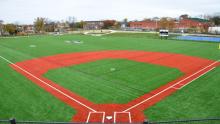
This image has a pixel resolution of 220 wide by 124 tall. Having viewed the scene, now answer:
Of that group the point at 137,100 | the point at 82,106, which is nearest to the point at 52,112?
the point at 82,106

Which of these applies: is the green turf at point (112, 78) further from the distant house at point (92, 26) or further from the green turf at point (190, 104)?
the distant house at point (92, 26)

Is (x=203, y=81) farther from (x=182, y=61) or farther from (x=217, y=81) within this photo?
(x=182, y=61)

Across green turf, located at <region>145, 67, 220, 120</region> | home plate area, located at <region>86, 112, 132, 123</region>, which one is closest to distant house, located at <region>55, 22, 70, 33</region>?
green turf, located at <region>145, 67, 220, 120</region>

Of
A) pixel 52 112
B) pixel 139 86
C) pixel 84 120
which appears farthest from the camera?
pixel 139 86

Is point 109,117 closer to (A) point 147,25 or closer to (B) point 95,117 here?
(B) point 95,117

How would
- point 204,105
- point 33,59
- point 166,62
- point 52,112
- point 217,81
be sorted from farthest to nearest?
1. point 33,59
2. point 166,62
3. point 217,81
4. point 204,105
5. point 52,112

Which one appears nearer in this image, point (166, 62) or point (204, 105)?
point (204, 105)
